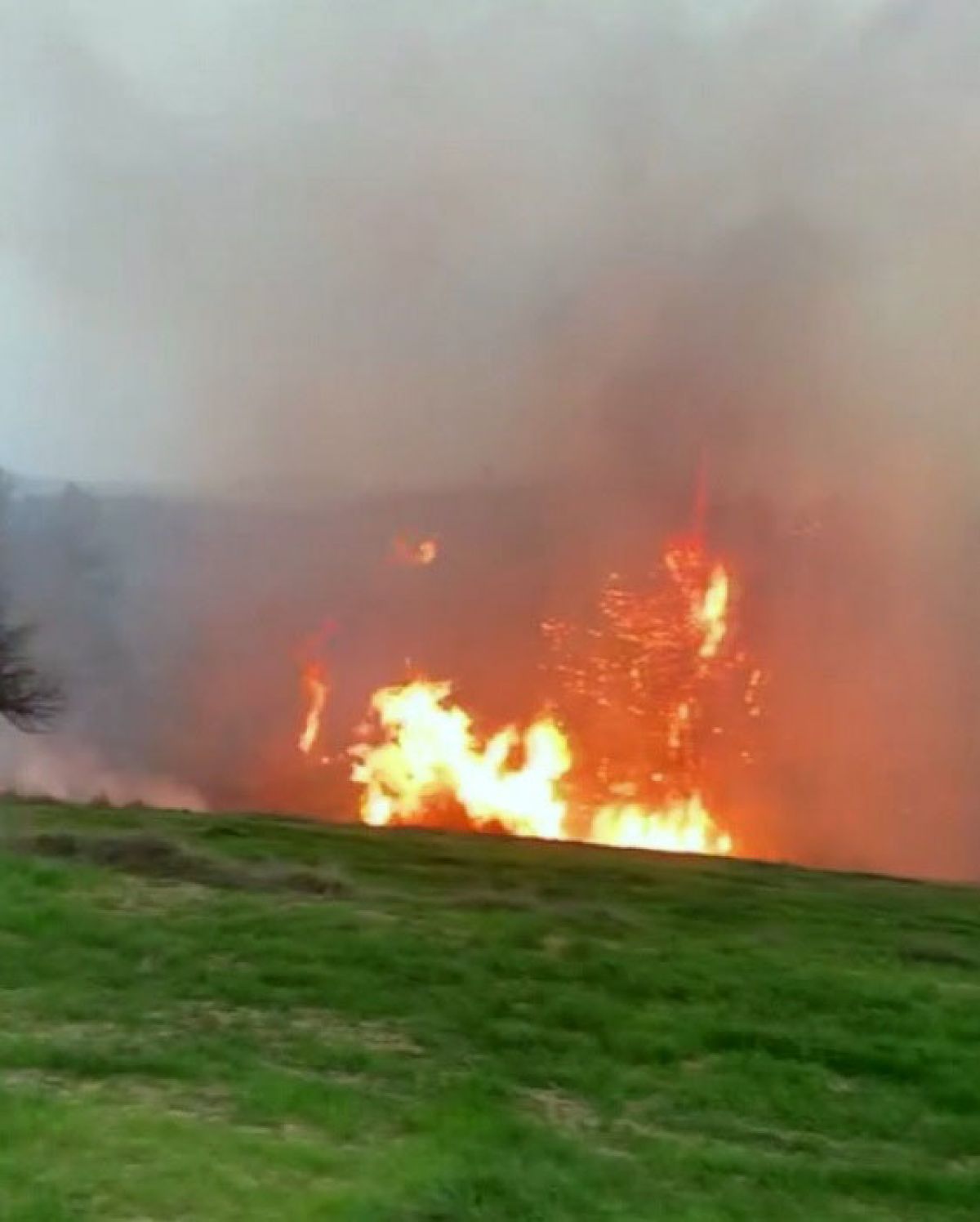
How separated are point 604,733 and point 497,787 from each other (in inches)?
99.7

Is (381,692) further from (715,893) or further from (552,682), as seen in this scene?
(715,893)

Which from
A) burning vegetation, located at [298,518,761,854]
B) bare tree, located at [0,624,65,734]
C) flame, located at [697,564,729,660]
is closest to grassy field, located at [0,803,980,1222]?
bare tree, located at [0,624,65,734]

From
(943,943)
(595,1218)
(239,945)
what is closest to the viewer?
(595,1218)

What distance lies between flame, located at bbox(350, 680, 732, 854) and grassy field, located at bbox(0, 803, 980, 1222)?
1394 cm

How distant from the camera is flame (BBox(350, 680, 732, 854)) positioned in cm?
2686

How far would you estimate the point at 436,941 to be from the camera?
985 cm

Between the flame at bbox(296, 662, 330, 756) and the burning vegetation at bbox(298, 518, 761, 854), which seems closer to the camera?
the burning vegetation at bbox(298, 518, 761, 854)

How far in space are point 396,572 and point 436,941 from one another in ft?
69.2

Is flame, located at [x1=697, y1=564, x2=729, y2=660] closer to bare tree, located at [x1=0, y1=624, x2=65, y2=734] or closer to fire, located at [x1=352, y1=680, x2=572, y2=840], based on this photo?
fire, located at [x1=352, y1=680, x2=572, y2=840]

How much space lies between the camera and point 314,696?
30.6 metres

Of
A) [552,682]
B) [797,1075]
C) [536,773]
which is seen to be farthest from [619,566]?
[797,1075]

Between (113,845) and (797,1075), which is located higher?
(113,845)

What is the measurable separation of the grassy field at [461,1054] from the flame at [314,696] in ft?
56.4

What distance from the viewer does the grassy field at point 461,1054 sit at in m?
5.84
